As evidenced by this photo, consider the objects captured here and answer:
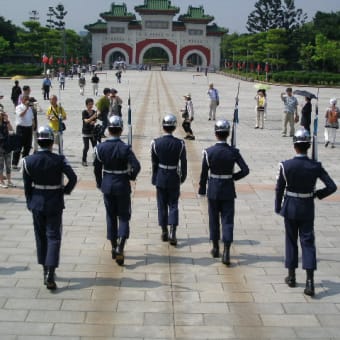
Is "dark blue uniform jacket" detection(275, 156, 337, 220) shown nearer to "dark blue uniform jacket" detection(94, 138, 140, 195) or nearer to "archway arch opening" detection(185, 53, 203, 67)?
"dark blue uniform jacket" detection(94, 138, 140, 195)

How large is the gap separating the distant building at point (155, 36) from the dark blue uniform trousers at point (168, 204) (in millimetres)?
91659

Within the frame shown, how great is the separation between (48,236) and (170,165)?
81.7 inches

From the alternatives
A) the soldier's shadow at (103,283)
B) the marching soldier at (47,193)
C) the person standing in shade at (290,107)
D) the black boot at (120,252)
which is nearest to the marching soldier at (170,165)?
the black boot at (120,252)

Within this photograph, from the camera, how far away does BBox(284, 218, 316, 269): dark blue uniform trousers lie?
6.12 metres

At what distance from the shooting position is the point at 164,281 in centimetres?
647

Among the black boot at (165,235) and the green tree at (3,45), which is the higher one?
the green tree at (3,45)

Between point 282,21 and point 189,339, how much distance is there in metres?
88.0

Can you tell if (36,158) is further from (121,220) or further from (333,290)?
(333,290)

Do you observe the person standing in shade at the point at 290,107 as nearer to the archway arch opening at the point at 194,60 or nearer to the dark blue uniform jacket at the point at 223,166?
the dark blue uniform jacket at the point at 223,166

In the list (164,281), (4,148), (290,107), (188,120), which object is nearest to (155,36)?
(290,107)

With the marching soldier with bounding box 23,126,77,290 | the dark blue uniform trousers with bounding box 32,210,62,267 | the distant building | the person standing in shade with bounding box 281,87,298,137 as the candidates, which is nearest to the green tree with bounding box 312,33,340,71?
the distant building

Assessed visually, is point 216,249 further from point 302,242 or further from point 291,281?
point 302,242

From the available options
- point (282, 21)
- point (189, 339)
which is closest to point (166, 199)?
point (189, 339)

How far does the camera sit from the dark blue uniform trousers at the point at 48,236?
20.1ft
